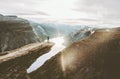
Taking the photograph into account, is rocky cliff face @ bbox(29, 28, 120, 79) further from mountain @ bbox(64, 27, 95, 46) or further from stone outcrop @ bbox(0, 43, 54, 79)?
mountain @ bbox(64, 27, 95, 46)

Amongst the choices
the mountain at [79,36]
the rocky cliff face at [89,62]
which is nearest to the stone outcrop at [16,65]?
the rocky cliff face at [89,62]

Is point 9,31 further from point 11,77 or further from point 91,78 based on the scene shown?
point 91,78

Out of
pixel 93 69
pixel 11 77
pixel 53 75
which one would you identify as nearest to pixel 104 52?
pixel 93 69

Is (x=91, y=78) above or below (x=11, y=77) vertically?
above

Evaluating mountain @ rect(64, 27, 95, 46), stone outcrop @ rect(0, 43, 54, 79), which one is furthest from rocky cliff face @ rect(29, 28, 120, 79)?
mountain @ rect(64, 27, 95, 46)

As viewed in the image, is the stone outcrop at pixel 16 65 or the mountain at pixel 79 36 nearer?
the stone outcrop at pixel 16 65

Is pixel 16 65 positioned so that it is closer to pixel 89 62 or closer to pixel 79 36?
pixel 89 62

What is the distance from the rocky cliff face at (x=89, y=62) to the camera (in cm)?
4431

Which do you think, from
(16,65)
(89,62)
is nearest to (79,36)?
(16,65)

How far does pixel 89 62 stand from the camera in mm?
49062

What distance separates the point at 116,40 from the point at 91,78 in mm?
14835

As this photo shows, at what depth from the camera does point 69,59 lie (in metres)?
54.4

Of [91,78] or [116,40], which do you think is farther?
[116,40]

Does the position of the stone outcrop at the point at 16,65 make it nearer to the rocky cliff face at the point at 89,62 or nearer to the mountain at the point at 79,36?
the rocky cliff face at the point at 89,62
